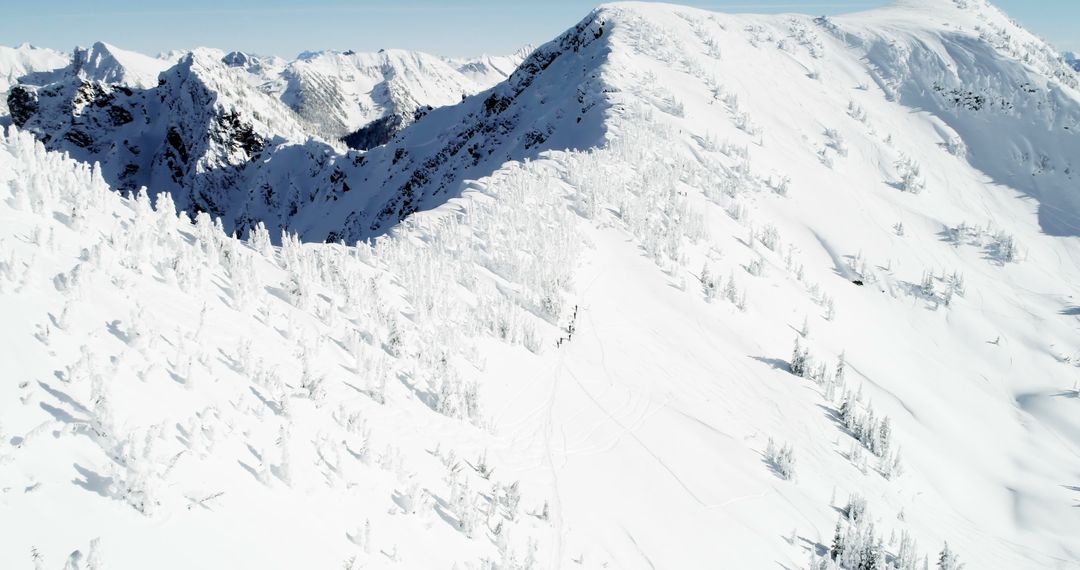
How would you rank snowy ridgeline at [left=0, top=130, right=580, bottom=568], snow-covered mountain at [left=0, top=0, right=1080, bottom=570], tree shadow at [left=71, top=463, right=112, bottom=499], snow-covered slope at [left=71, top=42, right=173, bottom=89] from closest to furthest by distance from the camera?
tree shadow at [left=71, top=463, right=112, bottom=499]
snowy ridgeline at [left=0, top=130, right=580, bottom=568]
snow-covered mountain at [left=0, top=0, right=1080, bottom=570]
snow-covered slope at [left=71, top=42, right=173, bottom=89]

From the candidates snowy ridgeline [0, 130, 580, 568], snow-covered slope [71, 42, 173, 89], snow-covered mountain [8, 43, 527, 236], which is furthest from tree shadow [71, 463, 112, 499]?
snow-covered slope [71, 42, 173, 89]

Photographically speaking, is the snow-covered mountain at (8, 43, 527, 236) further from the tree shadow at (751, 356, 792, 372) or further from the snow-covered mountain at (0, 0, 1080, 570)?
the tree shadow at (751, 356, 792, 372)

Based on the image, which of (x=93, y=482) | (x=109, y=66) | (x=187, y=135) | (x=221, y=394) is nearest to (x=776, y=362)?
(x=221, y=394)

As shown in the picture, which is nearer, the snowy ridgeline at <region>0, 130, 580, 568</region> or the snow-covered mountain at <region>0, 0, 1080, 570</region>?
the snowy ridgeline at <region>0, 130, 580, 568</region>

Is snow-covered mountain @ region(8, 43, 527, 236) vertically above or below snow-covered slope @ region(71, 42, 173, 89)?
below

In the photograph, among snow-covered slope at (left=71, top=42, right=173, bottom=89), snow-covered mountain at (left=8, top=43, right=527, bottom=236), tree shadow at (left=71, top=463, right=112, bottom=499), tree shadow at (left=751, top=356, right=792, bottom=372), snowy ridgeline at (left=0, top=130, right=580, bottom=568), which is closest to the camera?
tree shadow at (left=71, top=463, right=112, bottom=499)

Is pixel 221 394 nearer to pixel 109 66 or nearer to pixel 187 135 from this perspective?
pixel 187 135

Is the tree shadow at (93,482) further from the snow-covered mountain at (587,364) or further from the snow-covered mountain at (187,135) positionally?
the snow-covered mountain at (187,135)

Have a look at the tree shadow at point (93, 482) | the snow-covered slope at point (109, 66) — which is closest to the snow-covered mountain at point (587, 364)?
the tree shadow at point (93, 482)
